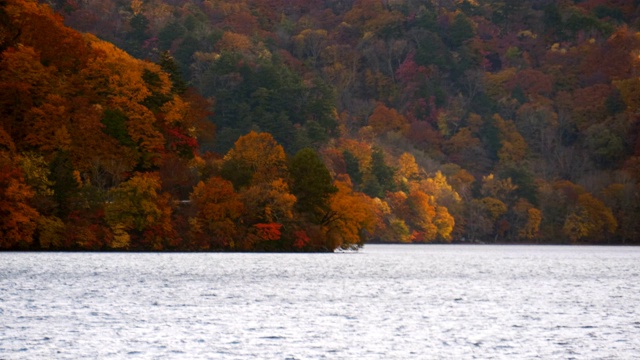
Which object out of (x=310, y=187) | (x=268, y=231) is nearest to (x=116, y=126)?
(x=268, y=231)

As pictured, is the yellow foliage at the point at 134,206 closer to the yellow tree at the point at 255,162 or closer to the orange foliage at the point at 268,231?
the orange foliage at the point at 268,231

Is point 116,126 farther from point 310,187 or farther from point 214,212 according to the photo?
point 310,187

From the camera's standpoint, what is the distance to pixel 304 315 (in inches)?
1709

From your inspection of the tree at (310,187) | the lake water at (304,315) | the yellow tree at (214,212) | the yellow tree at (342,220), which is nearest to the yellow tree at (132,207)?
the yellow tree at (214,212)

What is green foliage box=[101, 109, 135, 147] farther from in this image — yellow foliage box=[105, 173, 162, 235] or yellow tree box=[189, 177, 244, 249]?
yellow tree box=[189, 177, 244, 249]

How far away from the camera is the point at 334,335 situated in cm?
3659

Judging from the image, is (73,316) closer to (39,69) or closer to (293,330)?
(293,330)

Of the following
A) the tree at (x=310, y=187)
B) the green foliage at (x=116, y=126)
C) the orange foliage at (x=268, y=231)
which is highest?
the green foliage at (x=116, y=126)

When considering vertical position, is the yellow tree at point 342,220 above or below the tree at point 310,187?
below

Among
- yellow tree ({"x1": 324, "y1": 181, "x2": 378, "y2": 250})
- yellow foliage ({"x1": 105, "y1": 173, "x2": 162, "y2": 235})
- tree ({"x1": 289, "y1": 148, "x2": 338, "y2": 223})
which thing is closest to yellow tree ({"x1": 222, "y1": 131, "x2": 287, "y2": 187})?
tree ({"x1": 289, "y1": 148, "x2": 338, "y2": 223})

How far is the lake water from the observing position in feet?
108

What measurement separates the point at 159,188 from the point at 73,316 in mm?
63365

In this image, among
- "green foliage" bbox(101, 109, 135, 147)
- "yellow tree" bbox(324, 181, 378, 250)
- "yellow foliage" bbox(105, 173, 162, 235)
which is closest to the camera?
"yellow foliage" bbox(105, 173, 162, 235)

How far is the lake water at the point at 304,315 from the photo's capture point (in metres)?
33.0
